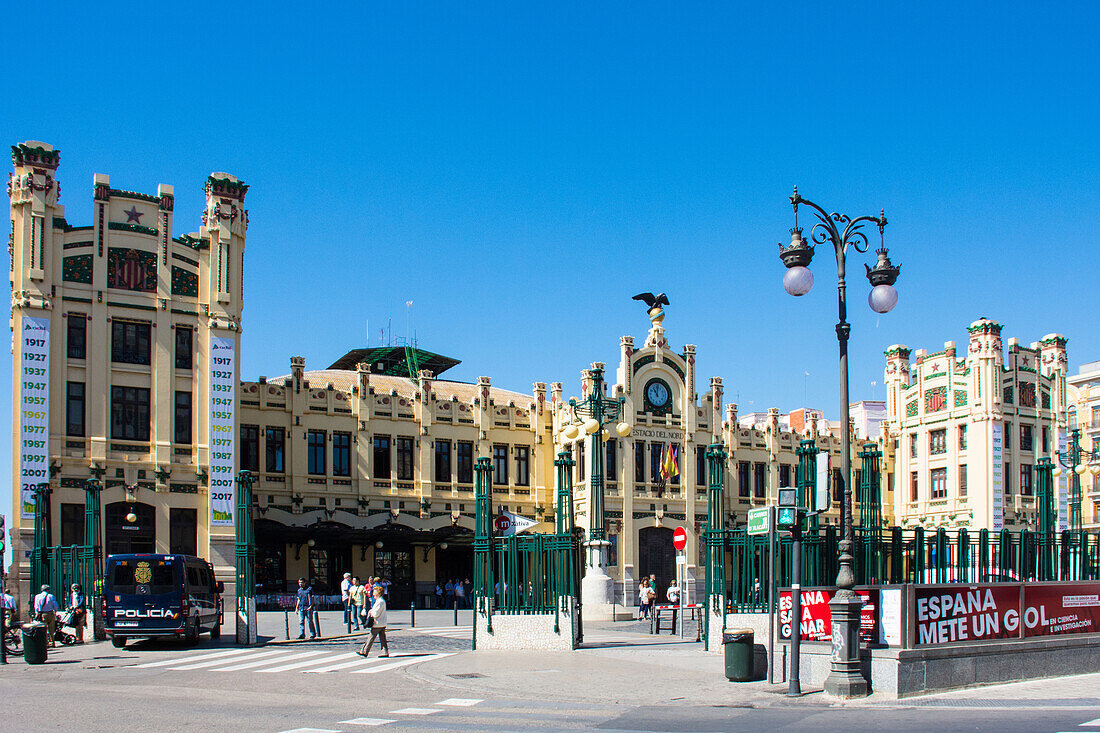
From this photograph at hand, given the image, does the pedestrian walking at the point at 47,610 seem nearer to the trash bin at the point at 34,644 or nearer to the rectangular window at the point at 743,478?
the trash bin at the point at 34,644

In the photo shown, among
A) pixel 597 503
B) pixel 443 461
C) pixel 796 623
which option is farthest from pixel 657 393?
pixel 796 623

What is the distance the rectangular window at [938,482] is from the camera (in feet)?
200

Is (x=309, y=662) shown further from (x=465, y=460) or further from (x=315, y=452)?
(x=465, y=460)

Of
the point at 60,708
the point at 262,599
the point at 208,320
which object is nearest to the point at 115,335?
the point at 208,320

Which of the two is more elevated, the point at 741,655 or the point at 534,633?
the point at 741,655

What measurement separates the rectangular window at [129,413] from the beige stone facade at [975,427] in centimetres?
3862

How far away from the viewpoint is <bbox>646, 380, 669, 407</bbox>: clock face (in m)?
54.0

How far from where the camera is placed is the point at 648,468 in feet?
176

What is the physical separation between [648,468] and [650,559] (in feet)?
13.6

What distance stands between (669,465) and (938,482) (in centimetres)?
1692

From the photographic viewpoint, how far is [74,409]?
41.7 metres

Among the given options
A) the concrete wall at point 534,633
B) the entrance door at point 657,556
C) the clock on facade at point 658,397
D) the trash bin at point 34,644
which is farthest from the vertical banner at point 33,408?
the clock on facade at point 658,397

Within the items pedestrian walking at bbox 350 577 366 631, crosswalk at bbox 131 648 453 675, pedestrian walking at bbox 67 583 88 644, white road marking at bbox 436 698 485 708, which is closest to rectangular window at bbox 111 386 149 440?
pedestrian walking at bbox 67 583 88 644

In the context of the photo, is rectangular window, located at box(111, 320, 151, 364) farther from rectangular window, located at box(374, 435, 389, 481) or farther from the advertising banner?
the advertising banner
